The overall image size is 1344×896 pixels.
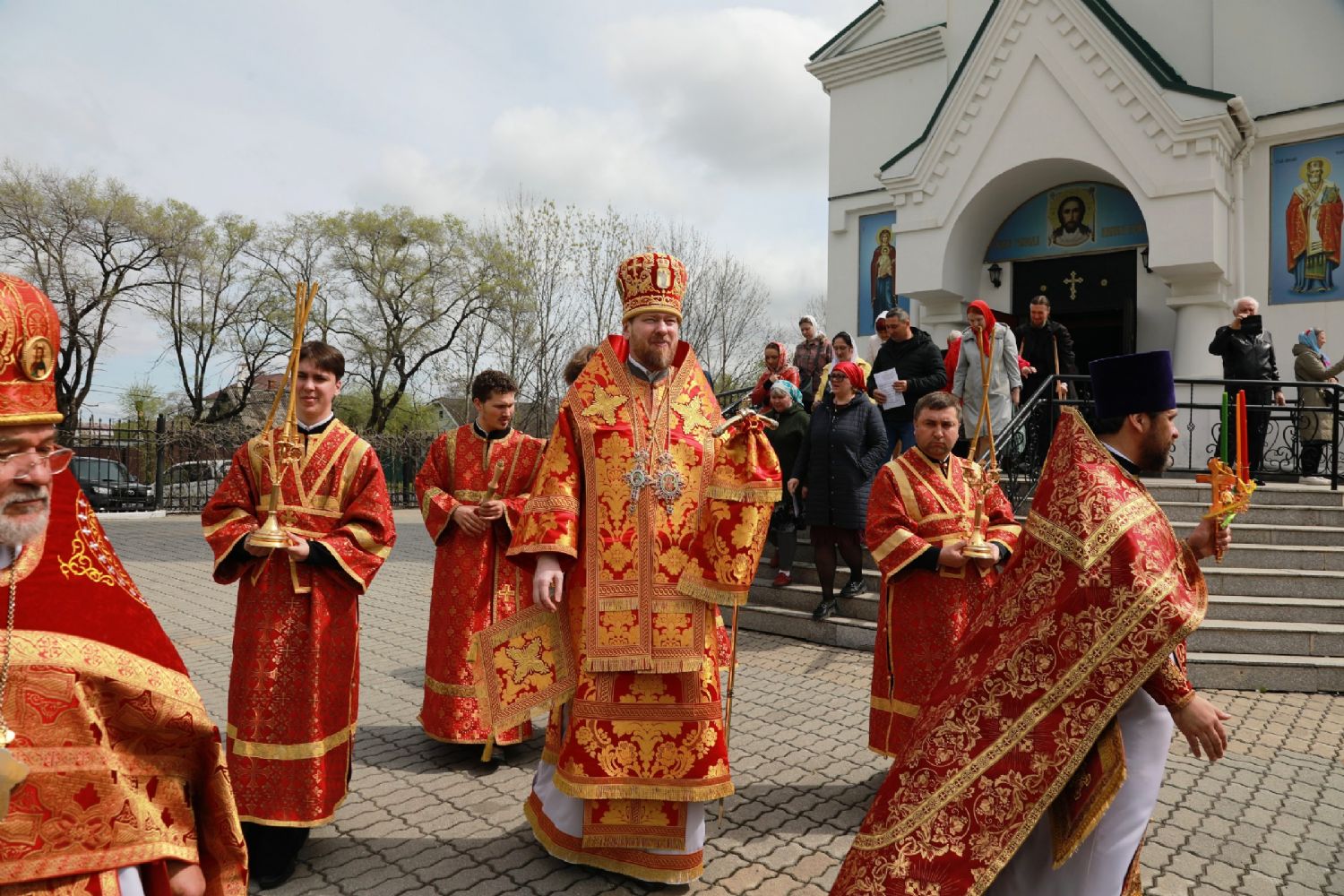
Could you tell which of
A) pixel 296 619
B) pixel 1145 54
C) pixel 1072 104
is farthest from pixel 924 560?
pixel 1145 54

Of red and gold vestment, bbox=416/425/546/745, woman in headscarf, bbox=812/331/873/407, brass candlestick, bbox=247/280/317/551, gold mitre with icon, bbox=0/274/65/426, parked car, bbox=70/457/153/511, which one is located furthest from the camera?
parked car, bbox=70/457/153/511

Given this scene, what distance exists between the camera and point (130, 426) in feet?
71.4

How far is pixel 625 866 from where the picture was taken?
147 inches

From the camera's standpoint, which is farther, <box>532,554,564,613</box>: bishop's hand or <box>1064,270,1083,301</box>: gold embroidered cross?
<box>1064,270,1083,301</box>: gold embroidered cross

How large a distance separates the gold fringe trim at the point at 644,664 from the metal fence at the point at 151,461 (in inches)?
760

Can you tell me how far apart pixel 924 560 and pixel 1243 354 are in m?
7.91

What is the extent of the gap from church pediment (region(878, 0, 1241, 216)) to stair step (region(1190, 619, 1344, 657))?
7709mm

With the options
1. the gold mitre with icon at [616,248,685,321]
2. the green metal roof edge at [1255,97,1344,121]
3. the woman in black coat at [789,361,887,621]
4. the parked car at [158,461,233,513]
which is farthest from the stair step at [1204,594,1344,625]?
the parked car at [158,461,233,513]

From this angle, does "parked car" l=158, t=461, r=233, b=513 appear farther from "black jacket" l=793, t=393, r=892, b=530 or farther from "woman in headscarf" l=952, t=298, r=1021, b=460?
"woman in headscarf" l=952, t=298, r=1021, b=460

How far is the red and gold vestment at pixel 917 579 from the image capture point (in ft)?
15.3

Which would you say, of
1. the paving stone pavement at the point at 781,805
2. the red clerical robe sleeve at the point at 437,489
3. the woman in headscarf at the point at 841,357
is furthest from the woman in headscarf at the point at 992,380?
the red clerical robe sleeve at the point at 437,489

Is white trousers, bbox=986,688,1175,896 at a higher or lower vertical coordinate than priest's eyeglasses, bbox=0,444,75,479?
lower

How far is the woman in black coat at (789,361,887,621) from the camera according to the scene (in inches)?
318

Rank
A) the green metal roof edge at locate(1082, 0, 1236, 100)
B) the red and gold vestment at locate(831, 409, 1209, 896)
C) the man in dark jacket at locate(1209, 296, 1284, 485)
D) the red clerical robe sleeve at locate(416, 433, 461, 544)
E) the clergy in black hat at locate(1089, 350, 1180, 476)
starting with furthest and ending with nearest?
the green metal roof edge at locate(1082, 0, 1236, 100) → the man in dark jacket at locate(1209, 296, 1284, 485) → the red clerical robe sleeve at locate(416, 433, 461, 544) → the clergy in black hat at locate(1089, 350, 1180, 476) → the red and gold vestment at locate(831, 409, 1209, 896)
